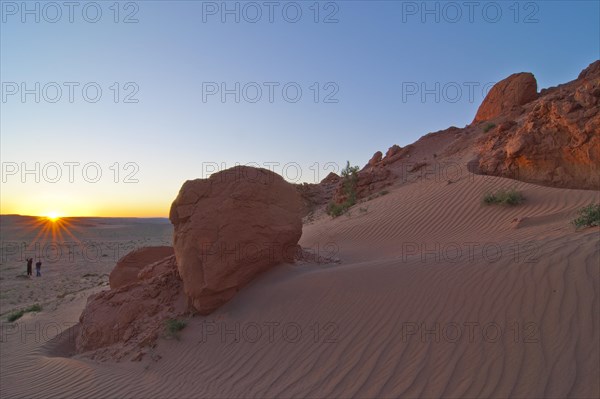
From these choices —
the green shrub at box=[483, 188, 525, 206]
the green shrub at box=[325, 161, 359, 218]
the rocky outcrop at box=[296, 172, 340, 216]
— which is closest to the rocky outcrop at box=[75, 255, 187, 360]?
the green shrub at box=[483, 188, 525, 206]

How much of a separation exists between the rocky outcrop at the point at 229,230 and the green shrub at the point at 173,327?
13.7 inches

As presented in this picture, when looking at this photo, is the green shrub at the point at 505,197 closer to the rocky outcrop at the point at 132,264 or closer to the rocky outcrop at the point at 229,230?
the rocky outcrop at the point at 229,230

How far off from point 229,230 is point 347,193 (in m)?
15.0

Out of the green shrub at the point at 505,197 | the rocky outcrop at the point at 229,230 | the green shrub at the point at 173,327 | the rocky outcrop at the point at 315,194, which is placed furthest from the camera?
the rocky outcrop at the point at 315,194

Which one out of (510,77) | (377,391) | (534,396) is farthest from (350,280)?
Result: (510,77)

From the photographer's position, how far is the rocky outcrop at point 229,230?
654 cm

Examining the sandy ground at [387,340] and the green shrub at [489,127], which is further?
the green shrub at [489,127]

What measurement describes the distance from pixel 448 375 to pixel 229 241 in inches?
152

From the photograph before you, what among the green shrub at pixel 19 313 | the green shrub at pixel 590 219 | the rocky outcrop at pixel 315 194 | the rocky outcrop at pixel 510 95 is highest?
the rocky outcrop at pixel 510 95

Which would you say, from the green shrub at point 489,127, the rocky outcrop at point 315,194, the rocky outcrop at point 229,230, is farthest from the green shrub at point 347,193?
the rocky outcrop at point 229,230

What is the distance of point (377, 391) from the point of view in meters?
3.91

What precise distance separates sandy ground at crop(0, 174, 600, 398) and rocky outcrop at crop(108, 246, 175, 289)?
1606 mm

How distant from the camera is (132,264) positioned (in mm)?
10055

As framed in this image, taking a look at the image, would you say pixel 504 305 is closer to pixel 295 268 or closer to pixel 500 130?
pixel 295 268
